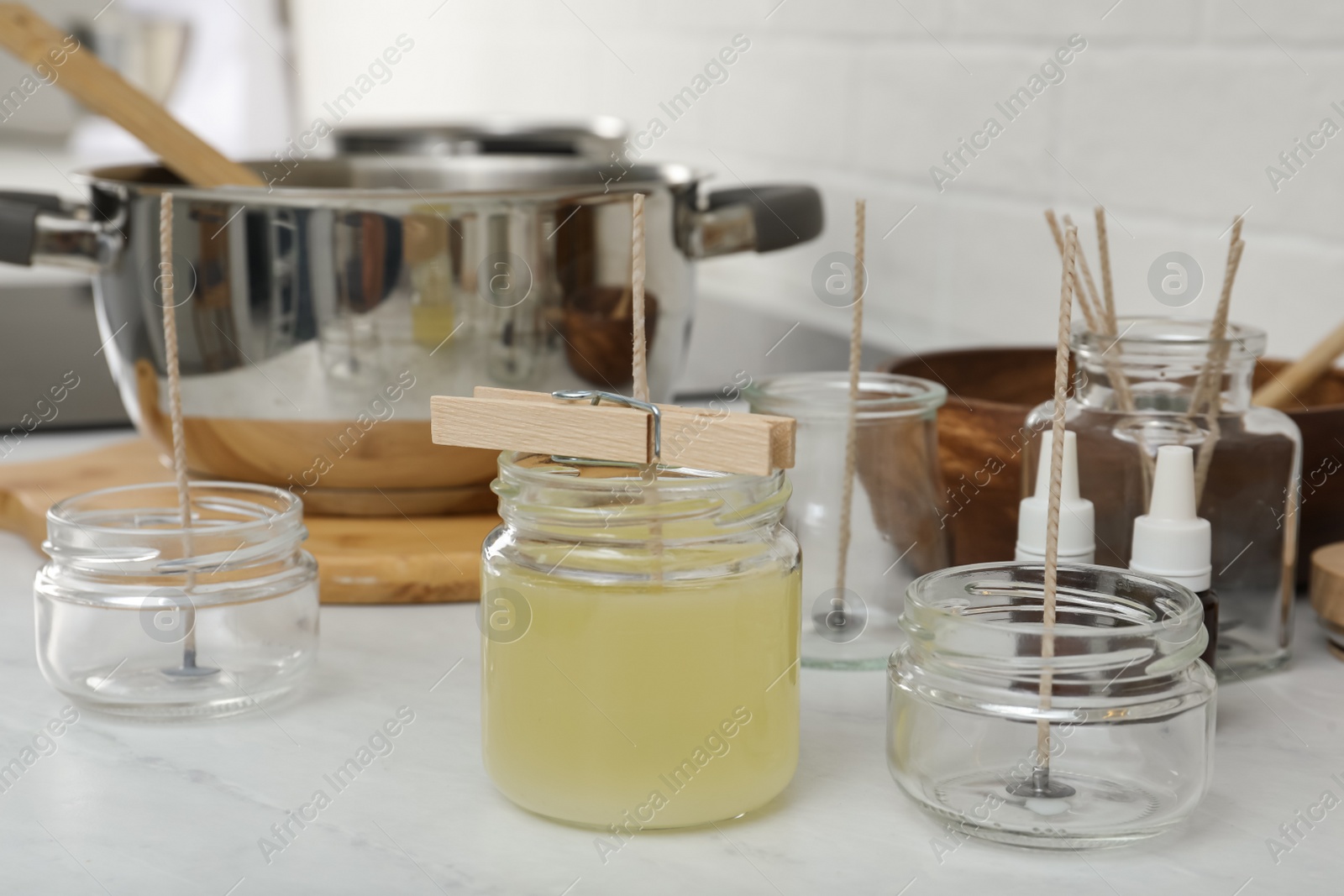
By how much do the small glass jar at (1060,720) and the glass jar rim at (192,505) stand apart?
0.31 meters

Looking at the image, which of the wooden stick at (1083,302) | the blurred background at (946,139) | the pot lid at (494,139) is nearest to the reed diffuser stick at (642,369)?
the wooden stick at (1083,302)

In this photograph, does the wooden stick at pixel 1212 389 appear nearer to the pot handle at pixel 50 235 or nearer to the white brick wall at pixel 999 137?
the white brick wall at pixel 999 137

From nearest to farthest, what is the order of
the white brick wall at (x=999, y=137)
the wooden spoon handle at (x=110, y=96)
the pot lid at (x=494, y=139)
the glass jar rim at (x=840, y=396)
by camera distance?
the glass jar rim at (x=840, y=396) < the wooden spoon handle at (x=110, y=96) < the white brick wall at (x=999, y=137) < the pot lid at (x=494, y=139)

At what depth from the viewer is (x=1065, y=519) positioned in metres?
0.67

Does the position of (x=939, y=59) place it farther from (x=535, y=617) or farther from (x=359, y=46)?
(x=359, y=46)

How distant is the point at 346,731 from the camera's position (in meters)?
0.68

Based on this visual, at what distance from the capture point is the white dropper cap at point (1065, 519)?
26.3 inches

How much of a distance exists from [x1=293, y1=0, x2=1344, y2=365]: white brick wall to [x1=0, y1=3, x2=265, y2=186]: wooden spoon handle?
650mm

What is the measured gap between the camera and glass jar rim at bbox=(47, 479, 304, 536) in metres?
0.70

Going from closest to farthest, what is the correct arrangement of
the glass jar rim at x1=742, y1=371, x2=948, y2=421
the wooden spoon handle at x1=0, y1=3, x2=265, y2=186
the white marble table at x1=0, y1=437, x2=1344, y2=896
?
the white marble table at x1=0, y1=437, x2=1344, y2=896 → the glass jar rim at x1=742, y1=371, x2=948, y2=421 → the wooden spoon handle at x1=0, y1=3, x2=265, y2=186

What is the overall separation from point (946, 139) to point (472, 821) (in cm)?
93

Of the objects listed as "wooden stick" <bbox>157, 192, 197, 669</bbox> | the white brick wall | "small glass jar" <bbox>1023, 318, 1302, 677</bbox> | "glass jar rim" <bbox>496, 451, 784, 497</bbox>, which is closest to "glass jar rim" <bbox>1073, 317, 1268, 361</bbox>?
"small glass jar" <bbox>1023, 318, 1302, 677</bbox>

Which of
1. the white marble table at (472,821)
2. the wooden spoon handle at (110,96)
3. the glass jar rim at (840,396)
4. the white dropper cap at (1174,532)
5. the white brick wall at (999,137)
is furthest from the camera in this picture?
the white brick wall at (999,137)

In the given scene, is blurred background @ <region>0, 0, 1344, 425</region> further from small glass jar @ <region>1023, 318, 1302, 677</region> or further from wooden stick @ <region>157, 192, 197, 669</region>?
wooden stick @ <region>157, 192, 197, 669</region>
